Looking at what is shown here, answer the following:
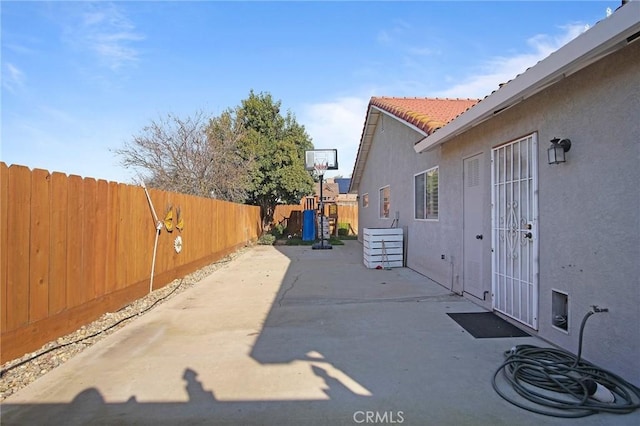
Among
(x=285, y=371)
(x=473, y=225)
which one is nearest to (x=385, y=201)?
(x=473, y=225)

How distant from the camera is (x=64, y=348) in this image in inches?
153

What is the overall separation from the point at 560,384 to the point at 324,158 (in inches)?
562

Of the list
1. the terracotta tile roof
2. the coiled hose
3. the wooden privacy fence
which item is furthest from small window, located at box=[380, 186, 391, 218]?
the coiled hose

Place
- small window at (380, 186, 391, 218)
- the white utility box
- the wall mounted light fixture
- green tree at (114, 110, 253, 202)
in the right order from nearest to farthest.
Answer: the wall mounted light fixture, the white utility box, small window at (380, 186, 391, 218), green tree at (114, 110, 253, 202)

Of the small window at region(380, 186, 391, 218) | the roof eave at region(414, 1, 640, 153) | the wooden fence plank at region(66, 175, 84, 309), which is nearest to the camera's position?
the roof eave at region(414, 1, 640, 153)

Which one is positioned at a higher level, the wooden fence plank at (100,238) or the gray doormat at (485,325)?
the wooden fence plank at (100,238)

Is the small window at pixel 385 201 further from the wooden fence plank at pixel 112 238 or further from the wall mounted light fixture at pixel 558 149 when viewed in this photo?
the wooden fence plank at pixel 112 238

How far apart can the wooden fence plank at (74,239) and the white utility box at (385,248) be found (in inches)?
262

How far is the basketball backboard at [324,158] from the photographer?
53.9 feet

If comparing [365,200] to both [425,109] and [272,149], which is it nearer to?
[272,149]

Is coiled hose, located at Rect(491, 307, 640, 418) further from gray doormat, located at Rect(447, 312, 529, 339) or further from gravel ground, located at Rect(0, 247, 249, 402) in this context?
gravel ground, located at Rect(0, 247, 249, 402)

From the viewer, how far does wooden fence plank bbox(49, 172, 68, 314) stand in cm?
384

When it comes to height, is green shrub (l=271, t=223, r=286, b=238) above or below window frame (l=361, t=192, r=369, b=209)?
below

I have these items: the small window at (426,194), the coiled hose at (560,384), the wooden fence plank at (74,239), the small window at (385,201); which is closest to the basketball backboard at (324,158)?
the small window at (385,201)
